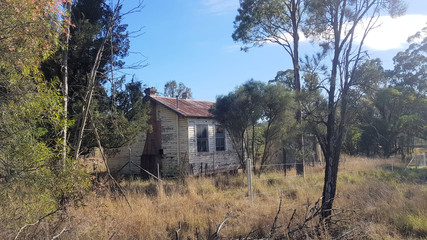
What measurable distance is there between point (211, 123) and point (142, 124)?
16.3ft

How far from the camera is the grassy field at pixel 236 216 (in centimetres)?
540

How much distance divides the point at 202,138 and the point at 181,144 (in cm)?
121

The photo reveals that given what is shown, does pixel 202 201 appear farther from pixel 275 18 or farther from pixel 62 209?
pixel 275 18

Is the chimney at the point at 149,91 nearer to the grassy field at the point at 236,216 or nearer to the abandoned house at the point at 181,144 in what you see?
the abandoned house at the point at 181,144

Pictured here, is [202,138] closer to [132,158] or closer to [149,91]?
[149,91]

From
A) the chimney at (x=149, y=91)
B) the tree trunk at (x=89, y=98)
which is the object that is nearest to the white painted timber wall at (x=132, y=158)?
the chimney at (x=149, y=91)

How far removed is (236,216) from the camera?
24.1ft

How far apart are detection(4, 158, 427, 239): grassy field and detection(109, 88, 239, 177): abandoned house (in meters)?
5.61

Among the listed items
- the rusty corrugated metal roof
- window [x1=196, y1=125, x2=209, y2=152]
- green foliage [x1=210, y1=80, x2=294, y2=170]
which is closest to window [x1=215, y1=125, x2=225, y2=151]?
window [x1=196, y1=125, x2=209, y2=152]

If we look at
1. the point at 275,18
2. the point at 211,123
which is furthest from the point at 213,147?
the point at 275,18

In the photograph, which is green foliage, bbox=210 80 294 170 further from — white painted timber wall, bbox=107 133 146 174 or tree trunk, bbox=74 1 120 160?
tree trunk, bbox=74 1 120 160

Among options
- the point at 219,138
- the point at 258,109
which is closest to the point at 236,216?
the point at 258,109

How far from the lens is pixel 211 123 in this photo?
17.1 m

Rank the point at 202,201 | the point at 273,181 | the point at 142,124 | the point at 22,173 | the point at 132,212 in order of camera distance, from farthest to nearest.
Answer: the point at 142,124, the point at 273,181, the point at 202,201, the point at 132,212, the point at 22,173
